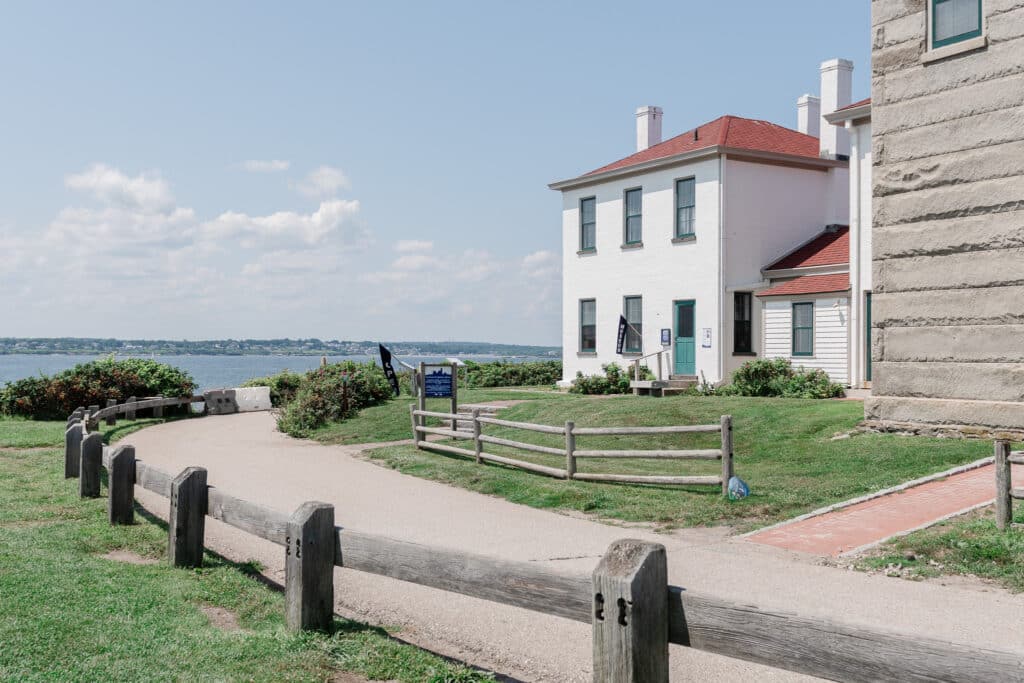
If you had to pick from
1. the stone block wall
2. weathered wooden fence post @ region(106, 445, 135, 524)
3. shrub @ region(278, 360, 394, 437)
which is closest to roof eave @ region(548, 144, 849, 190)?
shrub @ region(278, 360, 394, 437)

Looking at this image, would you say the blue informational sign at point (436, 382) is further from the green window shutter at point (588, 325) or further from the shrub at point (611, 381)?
the green window shutter at point (588, 325)

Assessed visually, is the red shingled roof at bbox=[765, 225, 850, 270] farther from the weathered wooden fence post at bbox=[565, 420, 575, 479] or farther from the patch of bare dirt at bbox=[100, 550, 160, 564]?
the patch of bare dirt at bbox=[100, 550, 160, 564]

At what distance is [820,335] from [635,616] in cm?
2419

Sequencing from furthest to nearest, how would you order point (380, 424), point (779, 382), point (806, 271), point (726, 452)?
point (806, 271) < point (779, 382) < point (380, 424) < point (726, 452)

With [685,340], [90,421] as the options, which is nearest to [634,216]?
[685,340]

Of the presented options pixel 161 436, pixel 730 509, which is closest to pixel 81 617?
pixel 730 509

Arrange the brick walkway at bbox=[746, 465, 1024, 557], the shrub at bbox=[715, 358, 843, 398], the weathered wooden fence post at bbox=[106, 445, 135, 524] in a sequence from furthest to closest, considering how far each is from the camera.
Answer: the shrub at bbox=[715, 358, 843, 398] → the weathered wooden fence post at bbox=[106, 445, 135, 524] → the brick walkway at bbox=[746, 465, 1024, 557]

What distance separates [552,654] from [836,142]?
2895 cm

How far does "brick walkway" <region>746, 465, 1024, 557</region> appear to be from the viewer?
10.1 m

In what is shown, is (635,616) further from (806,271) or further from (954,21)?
(806,271)

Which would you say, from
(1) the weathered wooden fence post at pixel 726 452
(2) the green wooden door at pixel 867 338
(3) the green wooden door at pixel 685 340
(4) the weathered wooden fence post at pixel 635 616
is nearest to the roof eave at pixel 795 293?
(2) the green wooden door at pixel 867 338

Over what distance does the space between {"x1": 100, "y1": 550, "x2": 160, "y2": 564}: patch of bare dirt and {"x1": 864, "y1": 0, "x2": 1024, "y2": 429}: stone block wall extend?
13376mm

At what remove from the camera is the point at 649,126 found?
36.8 meters

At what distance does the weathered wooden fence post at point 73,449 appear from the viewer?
14.6 metres
